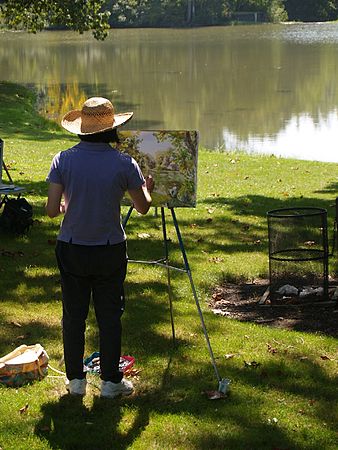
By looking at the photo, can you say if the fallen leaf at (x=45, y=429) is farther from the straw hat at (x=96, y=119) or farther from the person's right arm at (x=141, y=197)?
the straw hat at (x=96, y=119)

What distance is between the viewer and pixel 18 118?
24.4 m

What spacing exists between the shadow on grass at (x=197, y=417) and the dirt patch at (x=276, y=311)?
1331 mm

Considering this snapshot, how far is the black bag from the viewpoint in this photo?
390 inches

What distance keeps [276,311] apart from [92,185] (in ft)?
10.2

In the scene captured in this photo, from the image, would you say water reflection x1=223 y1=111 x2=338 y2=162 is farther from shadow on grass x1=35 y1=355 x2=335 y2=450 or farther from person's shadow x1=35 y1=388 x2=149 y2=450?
person's shadow x1=35 y1=388 x2=149 y2=450

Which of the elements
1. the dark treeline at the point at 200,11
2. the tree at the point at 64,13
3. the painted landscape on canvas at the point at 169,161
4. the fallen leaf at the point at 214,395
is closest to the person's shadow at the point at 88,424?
the fallen leaf at the point at 214,395

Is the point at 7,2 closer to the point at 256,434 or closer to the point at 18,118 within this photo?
the point at 18,118

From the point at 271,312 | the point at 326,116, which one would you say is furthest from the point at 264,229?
the point at 326,116

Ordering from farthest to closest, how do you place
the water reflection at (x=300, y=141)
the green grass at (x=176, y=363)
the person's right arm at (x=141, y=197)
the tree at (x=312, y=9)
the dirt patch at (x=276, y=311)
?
1. the tree at (x=312, y=9)
2. the water reflection at (x=300, y=141)
3. the dirt patch at (x=276, y=311)
4. the person's right arm at (x=141, y=197)
5. the green grass at (x=176, y=363)

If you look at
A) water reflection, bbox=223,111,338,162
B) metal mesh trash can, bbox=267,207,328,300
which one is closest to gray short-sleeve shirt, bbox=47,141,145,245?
metal mesh trash can, bbox=267,207,328,300

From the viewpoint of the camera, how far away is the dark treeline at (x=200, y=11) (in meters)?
108

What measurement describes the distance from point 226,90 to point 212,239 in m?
25.6

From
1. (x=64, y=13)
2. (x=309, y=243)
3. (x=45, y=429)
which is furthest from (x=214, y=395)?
(x=64, y=13)

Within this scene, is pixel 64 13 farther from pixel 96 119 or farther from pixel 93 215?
pixel 93 215
